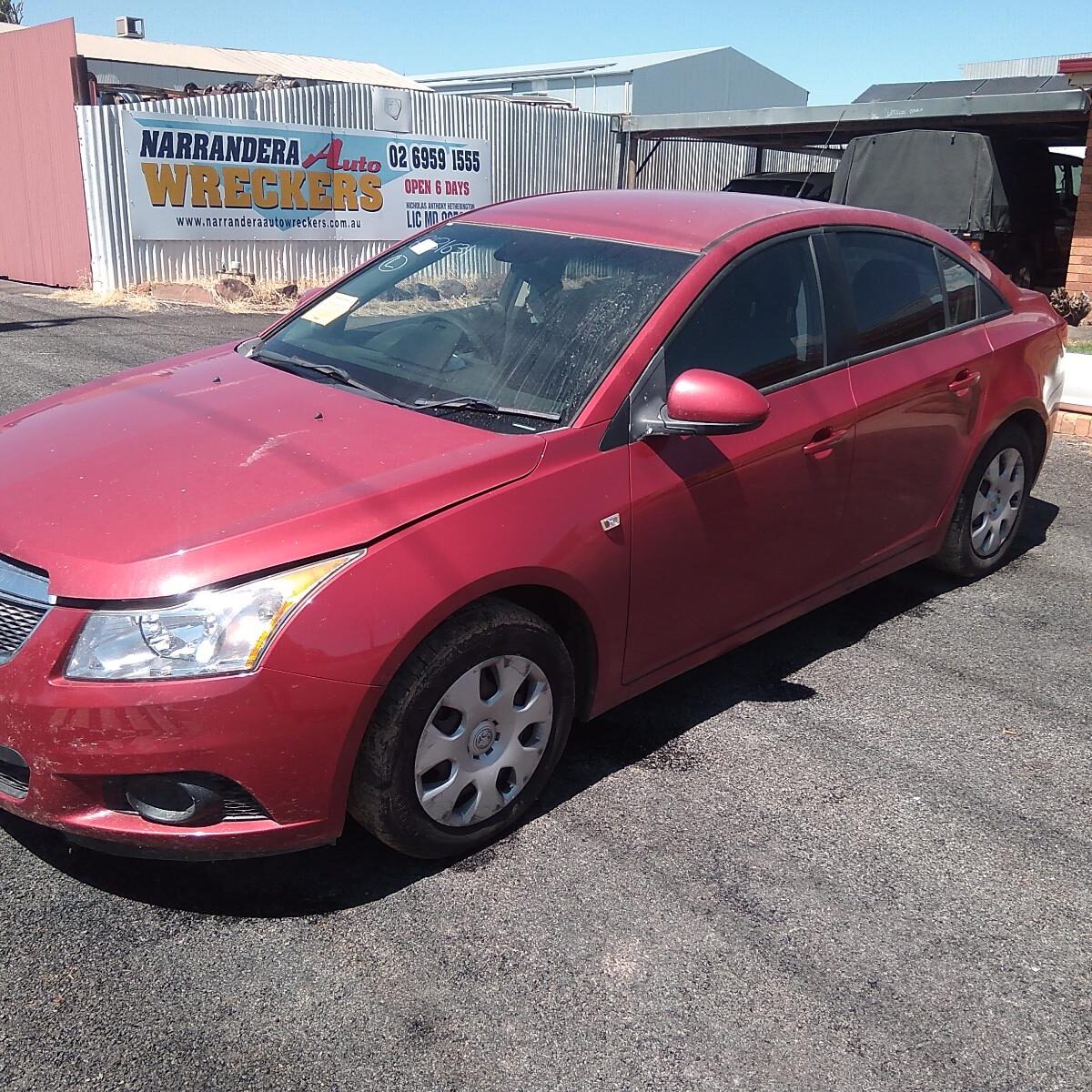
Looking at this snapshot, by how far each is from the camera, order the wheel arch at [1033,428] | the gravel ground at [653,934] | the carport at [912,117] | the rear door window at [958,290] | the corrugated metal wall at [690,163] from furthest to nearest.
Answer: the corrugated metal wall at [690,163] → the carport at [912,117] → the wheel arch at [1033,428] → the rear door window at [958,290] → the gravel ground at [653,934]

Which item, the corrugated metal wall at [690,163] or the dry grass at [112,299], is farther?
the corrugated metal wall at [690,163]

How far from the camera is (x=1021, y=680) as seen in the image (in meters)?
4.27

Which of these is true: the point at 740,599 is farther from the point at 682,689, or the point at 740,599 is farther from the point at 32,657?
the point at 32,657

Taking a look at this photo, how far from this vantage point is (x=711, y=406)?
3.17m

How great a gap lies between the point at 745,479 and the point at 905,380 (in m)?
1.04

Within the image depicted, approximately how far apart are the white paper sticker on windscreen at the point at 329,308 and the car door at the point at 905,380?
1.86 metres

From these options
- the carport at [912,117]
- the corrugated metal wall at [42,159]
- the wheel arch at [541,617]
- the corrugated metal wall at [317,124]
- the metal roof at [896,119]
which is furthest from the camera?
the corrugated metal wall at [42,159]

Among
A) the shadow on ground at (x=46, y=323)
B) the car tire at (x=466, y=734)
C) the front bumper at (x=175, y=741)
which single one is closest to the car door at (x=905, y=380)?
the car tire at (x=466, y=734)

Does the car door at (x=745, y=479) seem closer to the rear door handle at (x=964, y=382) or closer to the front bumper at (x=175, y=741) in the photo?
the rear door handle at (x=964, y=382)

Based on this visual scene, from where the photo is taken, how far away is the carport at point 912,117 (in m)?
13.7

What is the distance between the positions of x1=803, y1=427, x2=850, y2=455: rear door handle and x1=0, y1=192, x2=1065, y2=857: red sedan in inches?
0.6

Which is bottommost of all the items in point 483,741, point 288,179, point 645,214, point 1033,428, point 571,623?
point 483,741

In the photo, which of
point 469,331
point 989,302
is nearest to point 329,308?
point 469,331

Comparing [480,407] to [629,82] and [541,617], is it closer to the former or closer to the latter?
[541,617]
